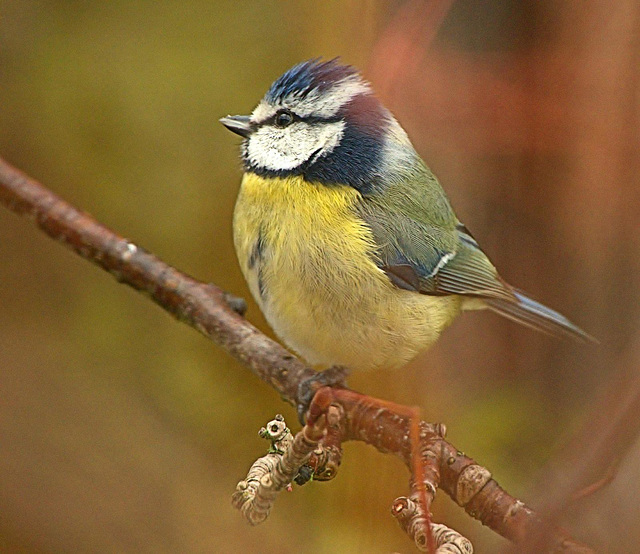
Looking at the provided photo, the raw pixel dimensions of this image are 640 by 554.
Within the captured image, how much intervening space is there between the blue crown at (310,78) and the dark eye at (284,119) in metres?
0.03

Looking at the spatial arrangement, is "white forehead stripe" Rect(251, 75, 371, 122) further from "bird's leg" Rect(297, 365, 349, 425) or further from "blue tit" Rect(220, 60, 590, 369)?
"bird's leg" Rect(297, 365, 349, 425)

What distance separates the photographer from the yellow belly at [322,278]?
1449mm

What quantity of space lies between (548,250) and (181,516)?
1.16 metres

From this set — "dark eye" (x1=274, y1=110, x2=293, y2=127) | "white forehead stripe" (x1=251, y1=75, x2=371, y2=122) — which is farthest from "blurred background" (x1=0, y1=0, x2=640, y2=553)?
"dark eye" (x1=274, y1=110, x2=293, y2=127)

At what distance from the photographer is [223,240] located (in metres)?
2.41

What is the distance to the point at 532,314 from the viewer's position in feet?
6.16

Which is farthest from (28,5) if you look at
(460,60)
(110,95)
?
(460,60)

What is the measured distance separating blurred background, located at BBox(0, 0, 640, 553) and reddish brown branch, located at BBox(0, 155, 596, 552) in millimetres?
73

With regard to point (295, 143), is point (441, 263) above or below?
below

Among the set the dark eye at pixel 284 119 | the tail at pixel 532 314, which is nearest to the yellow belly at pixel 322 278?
the dark eye at pixel 284 119

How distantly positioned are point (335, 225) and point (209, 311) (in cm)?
30

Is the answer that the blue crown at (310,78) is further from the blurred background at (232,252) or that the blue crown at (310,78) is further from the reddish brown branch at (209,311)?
the reddish brown branch at (209,311)

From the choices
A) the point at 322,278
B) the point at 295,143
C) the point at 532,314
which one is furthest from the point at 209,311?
the point at 532,314

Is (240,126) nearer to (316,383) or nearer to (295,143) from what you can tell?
(295,143)
